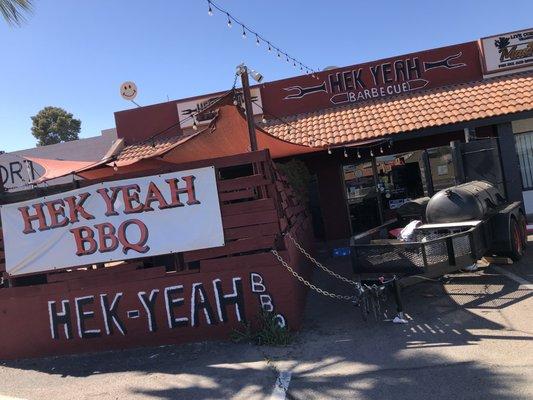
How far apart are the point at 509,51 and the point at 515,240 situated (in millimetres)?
7926

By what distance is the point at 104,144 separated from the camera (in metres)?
22.0

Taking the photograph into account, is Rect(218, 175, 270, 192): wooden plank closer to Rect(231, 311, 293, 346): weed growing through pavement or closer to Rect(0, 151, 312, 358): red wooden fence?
Rect(0, 151, 312, 358): red wooden fence

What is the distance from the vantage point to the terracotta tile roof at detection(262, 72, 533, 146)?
471 inches

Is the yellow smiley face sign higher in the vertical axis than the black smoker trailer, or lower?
higher

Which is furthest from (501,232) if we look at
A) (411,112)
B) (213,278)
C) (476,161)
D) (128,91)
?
(128,91)

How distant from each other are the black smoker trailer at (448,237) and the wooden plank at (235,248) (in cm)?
142

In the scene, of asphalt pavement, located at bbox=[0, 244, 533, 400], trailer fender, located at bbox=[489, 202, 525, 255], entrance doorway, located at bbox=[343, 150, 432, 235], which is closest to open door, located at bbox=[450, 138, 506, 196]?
trailer fender, located at bbox=[489, 202, 525, 255]

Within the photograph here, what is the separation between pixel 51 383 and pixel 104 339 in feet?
3.30

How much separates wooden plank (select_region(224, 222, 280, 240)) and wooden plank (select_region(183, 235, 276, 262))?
5 cm

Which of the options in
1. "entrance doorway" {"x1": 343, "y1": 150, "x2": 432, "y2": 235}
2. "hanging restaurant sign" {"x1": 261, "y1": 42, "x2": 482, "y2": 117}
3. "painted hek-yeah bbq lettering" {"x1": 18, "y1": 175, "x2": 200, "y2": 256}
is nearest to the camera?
"painted hek-yeah bbq lettering" {"x1": 18, "y1": 175, "x2": 200, "y2": 256}

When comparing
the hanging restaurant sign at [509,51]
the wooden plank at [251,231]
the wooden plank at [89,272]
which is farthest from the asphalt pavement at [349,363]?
the hanging restaurant sign at [509,51]

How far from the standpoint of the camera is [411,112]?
1295cm

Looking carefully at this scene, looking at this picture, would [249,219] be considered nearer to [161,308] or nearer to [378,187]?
[161,308]

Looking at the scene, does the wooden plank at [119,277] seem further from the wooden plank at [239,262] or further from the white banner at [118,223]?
the wooden plank at [239,262]
